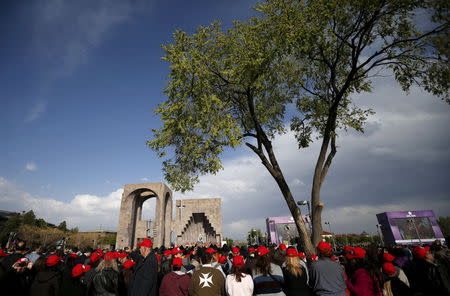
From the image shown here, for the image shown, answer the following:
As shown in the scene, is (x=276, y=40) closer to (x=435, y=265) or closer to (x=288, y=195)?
(x=288, y=195)

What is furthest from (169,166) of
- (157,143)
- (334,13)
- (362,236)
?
(362,236)

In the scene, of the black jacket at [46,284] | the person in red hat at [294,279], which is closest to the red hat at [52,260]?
the black jacket at [46,284]

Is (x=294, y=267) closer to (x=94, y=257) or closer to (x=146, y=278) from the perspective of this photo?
(x=146, y=278)

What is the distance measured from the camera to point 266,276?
430 centimetres

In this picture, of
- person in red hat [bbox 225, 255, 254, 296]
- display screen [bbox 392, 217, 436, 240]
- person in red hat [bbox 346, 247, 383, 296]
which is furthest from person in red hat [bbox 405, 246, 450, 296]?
display screen [bbox 392, 217, 436, 240]

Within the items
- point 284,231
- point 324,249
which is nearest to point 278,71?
point 324,249

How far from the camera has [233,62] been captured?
11180 millimetres

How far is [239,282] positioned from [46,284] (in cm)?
395

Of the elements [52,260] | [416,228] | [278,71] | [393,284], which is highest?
[278,71]

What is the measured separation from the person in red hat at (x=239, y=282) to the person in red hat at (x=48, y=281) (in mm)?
3593

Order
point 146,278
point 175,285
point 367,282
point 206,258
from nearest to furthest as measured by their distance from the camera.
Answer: point 367,282 < point 146,278 < point 175,285 < point 206,258

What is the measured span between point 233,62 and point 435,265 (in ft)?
33.3

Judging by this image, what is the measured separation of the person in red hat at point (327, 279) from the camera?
3.99 metres

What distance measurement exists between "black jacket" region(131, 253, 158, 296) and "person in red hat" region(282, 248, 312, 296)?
8.57 feet
